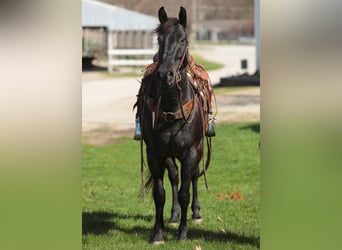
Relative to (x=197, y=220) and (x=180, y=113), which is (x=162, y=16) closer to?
(x=180, y=113)

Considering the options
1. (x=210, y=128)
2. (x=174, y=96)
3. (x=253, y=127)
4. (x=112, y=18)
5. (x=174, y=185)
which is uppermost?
(x=112, y=18)

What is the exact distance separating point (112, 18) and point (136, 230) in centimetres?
2709

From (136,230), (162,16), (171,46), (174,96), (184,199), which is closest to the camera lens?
(171,46)

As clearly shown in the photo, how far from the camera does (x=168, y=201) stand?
7.88 meters

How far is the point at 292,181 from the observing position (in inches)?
143

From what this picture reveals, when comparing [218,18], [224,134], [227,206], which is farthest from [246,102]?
[218,18]

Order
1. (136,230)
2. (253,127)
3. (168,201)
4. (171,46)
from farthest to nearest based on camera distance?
1. (253,127)
2. (168,201)
3. (136,230)
4. (171,46)

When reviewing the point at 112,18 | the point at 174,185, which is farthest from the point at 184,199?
the point at 112,18

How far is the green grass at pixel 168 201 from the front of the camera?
18.9 ft

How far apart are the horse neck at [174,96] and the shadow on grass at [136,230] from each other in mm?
1190

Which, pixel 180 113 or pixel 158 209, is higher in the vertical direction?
pixel 180 113

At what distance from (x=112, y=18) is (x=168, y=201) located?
25.6 metres

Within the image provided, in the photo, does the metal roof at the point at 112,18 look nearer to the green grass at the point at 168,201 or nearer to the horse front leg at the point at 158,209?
the green grass at the point at 168,201

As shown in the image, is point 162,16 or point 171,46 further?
point 162,16
